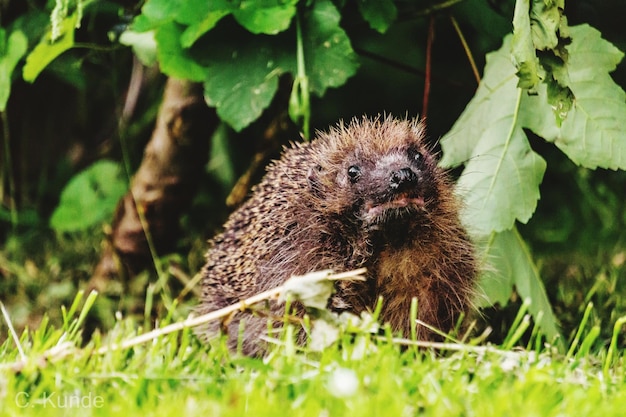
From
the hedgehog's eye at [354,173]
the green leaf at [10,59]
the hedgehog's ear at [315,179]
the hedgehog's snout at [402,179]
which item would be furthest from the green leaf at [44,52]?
the hedgehog's snout at [402,179]

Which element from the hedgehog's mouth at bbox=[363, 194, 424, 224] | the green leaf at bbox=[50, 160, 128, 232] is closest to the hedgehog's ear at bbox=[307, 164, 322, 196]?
the hedgehog's mouth at bbox=[363, 194, 424, 224]

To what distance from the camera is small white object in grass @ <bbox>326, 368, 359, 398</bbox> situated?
7.99ft

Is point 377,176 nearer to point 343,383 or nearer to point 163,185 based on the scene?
point 343,383

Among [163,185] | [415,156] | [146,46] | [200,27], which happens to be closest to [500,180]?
[415,156]

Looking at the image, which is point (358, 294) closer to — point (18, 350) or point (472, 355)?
point (472, 355)

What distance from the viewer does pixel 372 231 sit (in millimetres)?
3697

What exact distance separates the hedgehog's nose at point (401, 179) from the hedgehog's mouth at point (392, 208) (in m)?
0.05

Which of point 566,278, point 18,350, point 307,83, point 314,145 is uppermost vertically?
point 307,83

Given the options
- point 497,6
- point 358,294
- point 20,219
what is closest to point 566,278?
point 497,6

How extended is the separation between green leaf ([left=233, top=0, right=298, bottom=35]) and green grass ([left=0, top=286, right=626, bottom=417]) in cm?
163

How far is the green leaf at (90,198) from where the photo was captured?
19.5 feet

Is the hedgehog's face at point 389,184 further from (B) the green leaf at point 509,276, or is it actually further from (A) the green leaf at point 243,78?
(A) the green leaf at point 243,78

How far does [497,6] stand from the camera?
181 inches

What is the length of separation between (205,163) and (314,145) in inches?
57.0
